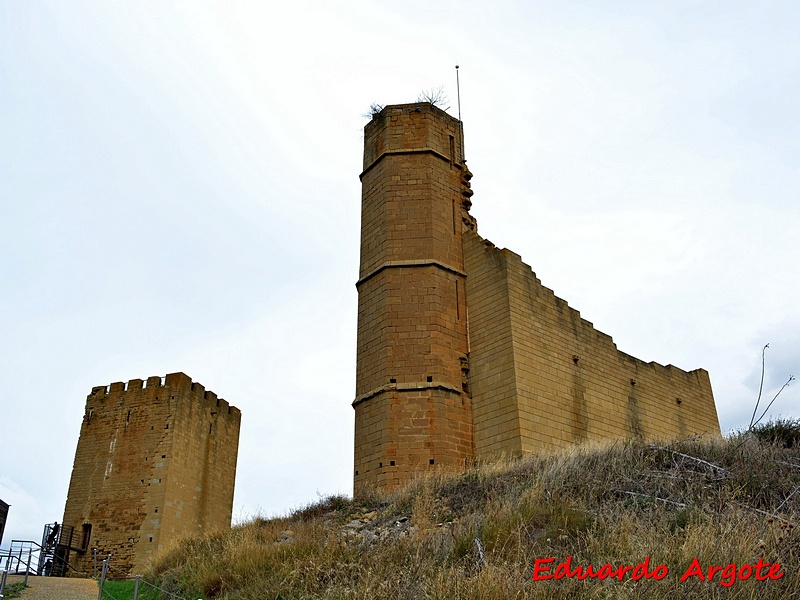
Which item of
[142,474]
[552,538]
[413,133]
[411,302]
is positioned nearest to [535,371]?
[411,302]

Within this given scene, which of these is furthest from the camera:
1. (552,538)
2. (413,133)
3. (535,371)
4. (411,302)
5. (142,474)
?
(142,474)

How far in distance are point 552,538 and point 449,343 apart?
7.81 meters

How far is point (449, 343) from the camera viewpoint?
13641 millimetres

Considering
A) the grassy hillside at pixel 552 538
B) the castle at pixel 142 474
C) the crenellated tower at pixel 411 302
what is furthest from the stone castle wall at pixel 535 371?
the castle at pixel 142 474

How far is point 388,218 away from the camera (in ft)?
48.2

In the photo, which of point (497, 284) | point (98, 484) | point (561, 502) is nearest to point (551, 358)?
point (497, 284)

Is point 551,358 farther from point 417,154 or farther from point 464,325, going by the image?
point 417,154

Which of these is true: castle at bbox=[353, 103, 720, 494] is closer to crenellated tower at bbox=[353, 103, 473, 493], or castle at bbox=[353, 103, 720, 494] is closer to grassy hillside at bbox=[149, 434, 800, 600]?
crenellated tower at bbox=[353, 103, 473, 493]

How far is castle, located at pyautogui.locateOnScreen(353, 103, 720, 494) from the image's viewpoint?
41.5 feet

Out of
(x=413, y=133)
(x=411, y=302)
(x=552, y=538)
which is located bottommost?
(x=552, y=538)

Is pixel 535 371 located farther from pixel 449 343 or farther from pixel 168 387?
pixel 168 387

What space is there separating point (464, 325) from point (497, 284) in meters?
1.09

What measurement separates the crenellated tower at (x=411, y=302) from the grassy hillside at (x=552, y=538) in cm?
288

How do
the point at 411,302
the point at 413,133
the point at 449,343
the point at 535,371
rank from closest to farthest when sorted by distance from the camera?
1. the point at 535,371
2. the point at 449,343
3. the point at 411,302
4. the point at 413,133
